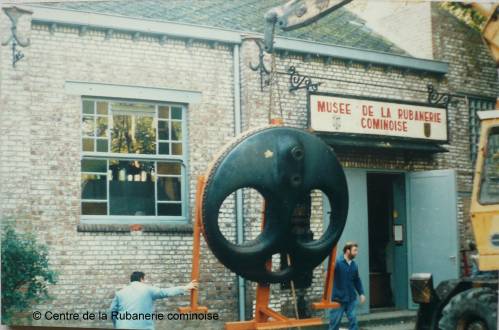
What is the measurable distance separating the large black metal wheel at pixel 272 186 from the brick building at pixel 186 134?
1.04 meters

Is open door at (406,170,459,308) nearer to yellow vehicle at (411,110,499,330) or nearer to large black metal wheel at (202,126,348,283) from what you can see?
yellow vehicle at (411,110,499,330)

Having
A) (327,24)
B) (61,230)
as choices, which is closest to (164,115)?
(61,230)

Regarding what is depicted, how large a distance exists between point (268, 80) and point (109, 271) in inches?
109

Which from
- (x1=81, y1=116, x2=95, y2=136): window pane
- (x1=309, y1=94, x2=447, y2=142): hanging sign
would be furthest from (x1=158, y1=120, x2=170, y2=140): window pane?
(x1=309, y1=94, x2=447, y2=142): hanging sign

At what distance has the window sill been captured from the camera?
22.8 ft

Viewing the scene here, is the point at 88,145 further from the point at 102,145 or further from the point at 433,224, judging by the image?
the point at 433,224

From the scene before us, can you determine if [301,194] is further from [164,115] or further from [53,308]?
[53,308]

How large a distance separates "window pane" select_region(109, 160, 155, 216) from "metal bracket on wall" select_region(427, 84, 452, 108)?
3274 millimetres

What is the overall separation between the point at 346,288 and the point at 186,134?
245 cm

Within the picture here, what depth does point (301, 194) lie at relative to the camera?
5914mm

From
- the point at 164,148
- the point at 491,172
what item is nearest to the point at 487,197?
the point at 491,172

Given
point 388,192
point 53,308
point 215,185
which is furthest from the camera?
point 388,192

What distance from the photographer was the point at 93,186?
7047mm

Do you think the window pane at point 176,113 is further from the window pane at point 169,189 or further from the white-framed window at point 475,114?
the white-framed window at point 475,114
